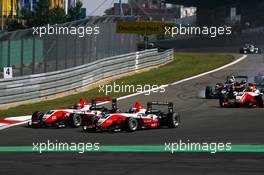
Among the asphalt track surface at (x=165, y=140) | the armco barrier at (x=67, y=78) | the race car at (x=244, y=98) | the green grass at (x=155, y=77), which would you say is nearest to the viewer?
the asphalt track surface at (x=165, y=140)

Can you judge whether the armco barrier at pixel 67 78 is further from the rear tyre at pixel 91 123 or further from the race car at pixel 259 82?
the race car at pixel 259 82

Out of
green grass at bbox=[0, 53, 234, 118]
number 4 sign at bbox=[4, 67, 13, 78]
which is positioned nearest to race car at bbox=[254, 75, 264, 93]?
green grass at bbox=[0, 53, 234, 118]

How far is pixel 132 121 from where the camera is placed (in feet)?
59.6

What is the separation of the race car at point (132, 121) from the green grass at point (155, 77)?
228 inches

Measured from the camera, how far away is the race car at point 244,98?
24.0 metres

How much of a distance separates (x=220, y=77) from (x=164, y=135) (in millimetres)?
21638

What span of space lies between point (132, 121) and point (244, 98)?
22.4 feet

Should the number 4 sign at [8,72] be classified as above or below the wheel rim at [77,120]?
above

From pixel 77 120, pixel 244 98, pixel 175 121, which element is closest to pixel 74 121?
pixel 77 120

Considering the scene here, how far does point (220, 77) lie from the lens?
38.7 meters

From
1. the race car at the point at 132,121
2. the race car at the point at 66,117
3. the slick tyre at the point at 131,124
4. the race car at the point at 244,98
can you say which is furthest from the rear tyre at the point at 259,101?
the slick tyre at the point at 131,124

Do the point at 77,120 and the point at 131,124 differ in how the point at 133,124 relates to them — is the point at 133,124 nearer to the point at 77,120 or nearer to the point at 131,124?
the point at 131,124
